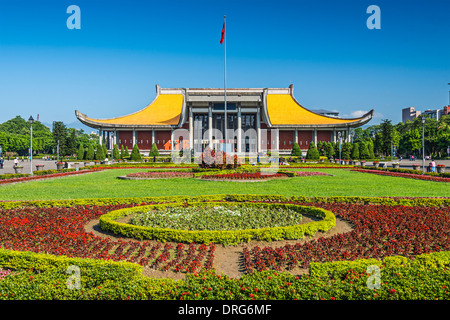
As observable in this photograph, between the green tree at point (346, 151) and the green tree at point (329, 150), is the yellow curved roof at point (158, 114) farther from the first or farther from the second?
the green tree at point (346, 151)

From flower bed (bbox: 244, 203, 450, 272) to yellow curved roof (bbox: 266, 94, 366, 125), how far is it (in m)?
30.5

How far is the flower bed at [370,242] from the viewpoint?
410 centimetres

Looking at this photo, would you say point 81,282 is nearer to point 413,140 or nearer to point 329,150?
point 329,150

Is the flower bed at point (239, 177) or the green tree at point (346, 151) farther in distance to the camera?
the green tree at point (346, 151)

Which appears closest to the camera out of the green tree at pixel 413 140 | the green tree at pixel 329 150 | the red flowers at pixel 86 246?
the red flowers at pixel 86 246

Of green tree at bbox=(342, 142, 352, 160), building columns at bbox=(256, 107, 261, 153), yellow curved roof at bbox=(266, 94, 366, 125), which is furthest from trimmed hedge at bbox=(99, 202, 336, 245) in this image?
yellow curved roof at bbox=(266, 94, 366, 125)

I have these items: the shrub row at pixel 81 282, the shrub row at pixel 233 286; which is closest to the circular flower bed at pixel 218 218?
the shrub row at pixel 81 282

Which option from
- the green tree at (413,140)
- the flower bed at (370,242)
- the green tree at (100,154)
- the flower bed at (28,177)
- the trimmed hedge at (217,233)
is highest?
the green tree at (413,140)

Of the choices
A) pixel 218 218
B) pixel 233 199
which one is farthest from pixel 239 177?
pixel 218 218

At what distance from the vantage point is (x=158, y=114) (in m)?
40.4

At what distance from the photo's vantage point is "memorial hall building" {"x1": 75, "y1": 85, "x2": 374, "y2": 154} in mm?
35281

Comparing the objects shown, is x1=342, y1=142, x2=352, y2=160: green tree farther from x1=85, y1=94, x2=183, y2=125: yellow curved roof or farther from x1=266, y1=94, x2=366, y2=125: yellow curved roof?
x1=85, y1=94, x2=183, y2=125: yellow curved roof

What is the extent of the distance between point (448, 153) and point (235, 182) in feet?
143

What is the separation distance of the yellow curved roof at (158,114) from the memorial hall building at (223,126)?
0.36 ft
